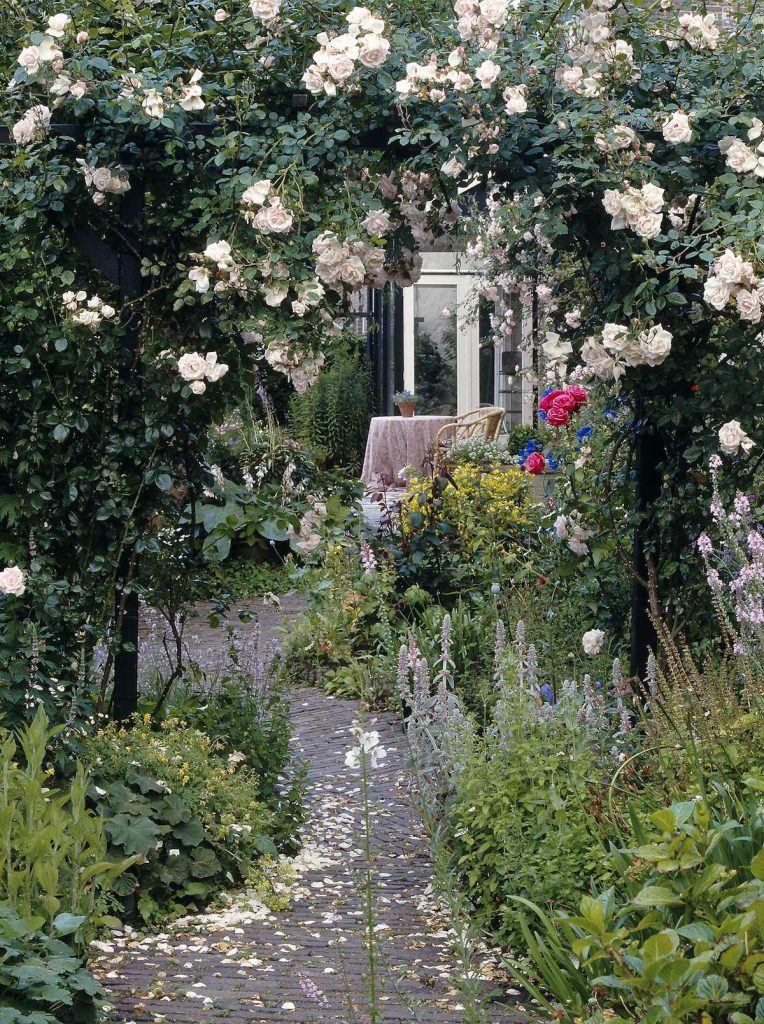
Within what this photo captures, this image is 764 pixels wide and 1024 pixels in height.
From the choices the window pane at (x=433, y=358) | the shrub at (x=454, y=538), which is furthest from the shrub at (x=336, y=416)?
the shrub at (x=454, y=538)

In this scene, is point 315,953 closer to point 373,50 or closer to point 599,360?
point 599,360

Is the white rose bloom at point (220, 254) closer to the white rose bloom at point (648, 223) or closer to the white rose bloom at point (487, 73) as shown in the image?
the white rose bloom at point (487, 73)

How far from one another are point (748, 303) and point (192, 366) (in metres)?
1.58

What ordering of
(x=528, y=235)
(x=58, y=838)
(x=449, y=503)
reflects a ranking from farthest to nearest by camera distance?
(x=449, y=503)
(x=528, y=235)
(x=58, y=838)

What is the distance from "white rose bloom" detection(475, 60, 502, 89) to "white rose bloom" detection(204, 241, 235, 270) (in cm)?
87

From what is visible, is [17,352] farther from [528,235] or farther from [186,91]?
[528,235]

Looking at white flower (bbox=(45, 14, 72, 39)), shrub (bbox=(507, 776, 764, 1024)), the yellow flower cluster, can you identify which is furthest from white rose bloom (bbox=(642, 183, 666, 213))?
the yellow flower cluster

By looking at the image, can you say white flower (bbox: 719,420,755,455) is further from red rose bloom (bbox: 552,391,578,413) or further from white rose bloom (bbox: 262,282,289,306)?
white rose bloom (bbox: 262,282,289,306)

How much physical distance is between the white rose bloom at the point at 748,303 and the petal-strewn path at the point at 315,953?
6.07ft

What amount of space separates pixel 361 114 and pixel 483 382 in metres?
10.4

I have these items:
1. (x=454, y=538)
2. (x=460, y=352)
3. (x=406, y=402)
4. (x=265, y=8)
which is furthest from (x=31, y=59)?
(x=460, y=352)

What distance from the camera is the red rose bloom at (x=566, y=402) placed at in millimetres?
4828

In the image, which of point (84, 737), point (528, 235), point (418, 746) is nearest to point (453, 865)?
point (418, 746)

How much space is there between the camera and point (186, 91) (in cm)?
340
